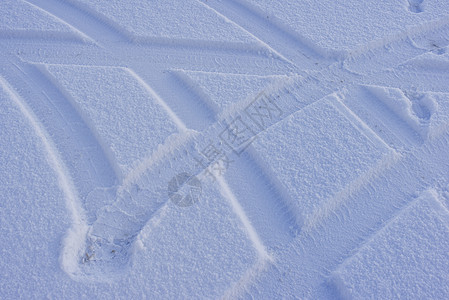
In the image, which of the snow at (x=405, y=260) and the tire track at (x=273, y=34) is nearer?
the snow at (x=405, y=260)

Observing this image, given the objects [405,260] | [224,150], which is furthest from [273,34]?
[405,260]

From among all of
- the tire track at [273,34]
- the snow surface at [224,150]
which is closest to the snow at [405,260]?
the snow surface at [224,150]

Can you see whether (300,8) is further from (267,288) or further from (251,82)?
(267,288)

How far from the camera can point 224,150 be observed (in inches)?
64.6

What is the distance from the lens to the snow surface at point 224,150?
1.31 meters

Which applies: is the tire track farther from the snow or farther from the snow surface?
the snow

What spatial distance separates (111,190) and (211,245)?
0.47m

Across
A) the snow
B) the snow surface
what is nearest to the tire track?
Answer: the snow surface

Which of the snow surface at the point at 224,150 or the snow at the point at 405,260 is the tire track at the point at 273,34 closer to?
the snow surface at the point at 224,150

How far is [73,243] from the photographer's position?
1340mm

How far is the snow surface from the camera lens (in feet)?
4.31

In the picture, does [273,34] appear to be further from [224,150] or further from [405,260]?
[405,260]

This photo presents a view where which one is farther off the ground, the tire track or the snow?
the tire track

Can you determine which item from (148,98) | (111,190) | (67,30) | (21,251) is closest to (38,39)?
(67,30)
